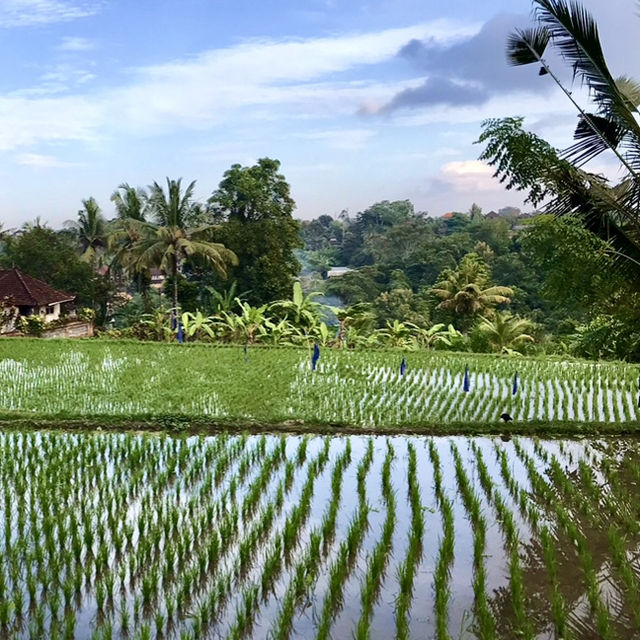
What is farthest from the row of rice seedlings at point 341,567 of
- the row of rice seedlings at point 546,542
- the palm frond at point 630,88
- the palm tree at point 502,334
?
the palm tree at point 502,334

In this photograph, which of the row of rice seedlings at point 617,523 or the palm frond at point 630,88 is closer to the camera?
the row of rice seedlings at point 617,523

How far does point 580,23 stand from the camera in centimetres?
511

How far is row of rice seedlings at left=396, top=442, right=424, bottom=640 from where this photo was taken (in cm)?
305

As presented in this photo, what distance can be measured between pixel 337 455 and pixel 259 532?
171cm

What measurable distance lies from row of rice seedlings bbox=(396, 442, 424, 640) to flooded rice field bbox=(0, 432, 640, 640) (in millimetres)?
13

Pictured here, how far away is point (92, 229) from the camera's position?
69.6 ft

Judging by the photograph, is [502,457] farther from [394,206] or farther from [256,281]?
[394,206]

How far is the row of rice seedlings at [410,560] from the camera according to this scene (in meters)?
3.05

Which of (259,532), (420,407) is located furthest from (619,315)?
(259,532)

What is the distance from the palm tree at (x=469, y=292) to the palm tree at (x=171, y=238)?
5.14 metres

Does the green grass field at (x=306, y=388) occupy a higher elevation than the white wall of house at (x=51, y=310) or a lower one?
lower

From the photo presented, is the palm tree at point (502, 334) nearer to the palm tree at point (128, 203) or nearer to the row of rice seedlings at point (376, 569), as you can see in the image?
the row of rice seedlings at point (376, 569)

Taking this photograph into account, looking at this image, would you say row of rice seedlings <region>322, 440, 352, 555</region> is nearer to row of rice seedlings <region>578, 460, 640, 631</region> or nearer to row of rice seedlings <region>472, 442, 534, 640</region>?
row of rice seedlings <region>472, 442, 534, 640</region>

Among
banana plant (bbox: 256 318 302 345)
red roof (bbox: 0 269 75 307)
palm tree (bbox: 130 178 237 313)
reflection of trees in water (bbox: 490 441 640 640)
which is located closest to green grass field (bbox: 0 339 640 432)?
banana plant (bbox: 256 318 302 345)
